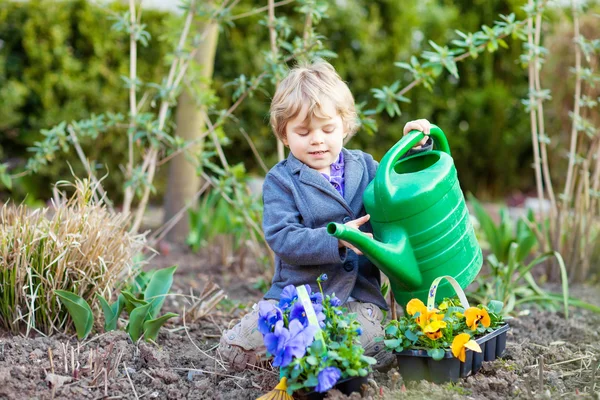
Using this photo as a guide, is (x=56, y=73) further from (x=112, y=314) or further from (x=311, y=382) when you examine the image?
(x=311, y=382)

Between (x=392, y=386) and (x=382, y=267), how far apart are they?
12.6 inches

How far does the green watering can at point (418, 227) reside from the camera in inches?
Result: 73.6

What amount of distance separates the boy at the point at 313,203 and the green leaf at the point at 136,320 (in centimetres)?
27

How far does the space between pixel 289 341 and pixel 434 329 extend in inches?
15.2

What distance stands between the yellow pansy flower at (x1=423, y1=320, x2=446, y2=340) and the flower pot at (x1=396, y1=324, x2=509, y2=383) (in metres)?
0.05

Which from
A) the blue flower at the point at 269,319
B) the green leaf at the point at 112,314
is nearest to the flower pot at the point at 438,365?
the blue flower at the point at 269,319

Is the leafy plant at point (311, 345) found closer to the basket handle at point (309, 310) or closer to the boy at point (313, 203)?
the basket handle at point (309, 310)

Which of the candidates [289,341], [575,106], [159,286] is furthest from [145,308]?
[575,106]

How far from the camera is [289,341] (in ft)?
5.16

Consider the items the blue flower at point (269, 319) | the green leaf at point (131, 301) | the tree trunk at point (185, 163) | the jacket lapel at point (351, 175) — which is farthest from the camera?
the tree trunk at point (185, 163)

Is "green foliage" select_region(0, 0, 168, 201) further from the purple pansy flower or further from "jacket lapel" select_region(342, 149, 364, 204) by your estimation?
the purple pansy flower

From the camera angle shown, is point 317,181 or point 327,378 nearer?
point 327,378

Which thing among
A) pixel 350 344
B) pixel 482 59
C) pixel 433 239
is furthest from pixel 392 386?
pixel 482 59

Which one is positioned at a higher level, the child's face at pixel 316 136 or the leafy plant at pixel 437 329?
the child's face at pixel 316 136
